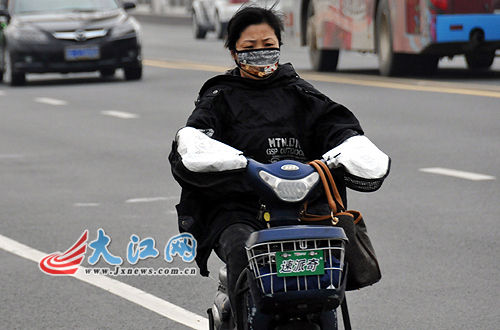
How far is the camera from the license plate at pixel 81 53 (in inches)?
880

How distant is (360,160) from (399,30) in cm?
1739

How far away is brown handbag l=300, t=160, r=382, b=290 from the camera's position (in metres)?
4.07

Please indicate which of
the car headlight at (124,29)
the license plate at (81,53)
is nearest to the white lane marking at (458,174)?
the license plate at (81,53)

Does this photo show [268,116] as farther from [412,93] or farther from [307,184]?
[412,93]

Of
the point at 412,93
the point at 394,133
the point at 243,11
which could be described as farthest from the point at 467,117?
the point at 243,11

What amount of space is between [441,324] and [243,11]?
2.10 metres

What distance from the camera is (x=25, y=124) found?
16.4 metres

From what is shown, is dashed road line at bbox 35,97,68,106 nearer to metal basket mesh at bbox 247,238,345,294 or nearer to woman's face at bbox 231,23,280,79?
woman's face at bbox 231,23,280,79

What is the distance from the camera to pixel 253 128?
4.52m

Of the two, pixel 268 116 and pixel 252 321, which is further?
pixel 268 116

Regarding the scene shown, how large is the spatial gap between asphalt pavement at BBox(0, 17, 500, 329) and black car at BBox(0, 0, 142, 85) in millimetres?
1477

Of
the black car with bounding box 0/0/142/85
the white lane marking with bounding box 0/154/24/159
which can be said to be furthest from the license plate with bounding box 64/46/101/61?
the white lane marking with bounding box 0/154/24/159

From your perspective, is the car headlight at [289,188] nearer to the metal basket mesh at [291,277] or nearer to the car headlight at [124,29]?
the metal basket mesh at [291,277]

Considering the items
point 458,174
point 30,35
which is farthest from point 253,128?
point 30,35
